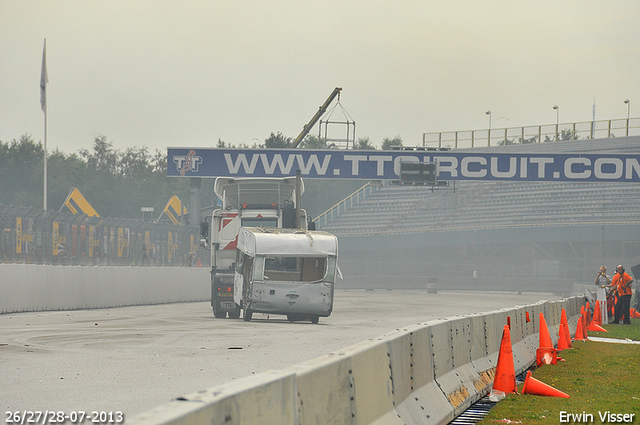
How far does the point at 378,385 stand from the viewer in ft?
21.1

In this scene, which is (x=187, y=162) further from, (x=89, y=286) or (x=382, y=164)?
(x=89, y=286)

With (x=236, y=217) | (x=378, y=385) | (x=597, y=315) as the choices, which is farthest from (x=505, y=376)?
(x=236, y=217)

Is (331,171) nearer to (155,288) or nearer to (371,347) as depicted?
(155,288)

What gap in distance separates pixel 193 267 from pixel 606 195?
41139 mm

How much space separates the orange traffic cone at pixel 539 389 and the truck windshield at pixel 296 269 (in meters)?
12.6

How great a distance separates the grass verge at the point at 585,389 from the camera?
28.5 ft

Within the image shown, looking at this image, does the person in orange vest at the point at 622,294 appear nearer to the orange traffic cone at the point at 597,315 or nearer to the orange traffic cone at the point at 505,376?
the orange traffic cone at the point at 597,315

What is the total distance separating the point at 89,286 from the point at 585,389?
60.6 feet

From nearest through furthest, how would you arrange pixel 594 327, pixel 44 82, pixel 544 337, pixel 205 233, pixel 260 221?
1. pixel 544 337
2. pixel 594 327
3. pixel 260 221
4. pixel 205 233
5. pixel 44 82

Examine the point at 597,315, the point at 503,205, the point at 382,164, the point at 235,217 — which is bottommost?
the point at 597,315

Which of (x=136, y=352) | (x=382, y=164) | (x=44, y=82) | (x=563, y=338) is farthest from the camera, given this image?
(x=382, y=164)

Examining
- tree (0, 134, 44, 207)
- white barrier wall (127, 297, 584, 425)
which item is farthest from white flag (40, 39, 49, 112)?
tree (0, 134, 44, 207)

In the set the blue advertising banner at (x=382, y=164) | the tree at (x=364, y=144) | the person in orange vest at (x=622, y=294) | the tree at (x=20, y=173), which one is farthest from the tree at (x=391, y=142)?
the person in orange vest at (x=622, y=294)

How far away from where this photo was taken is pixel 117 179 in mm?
133375
